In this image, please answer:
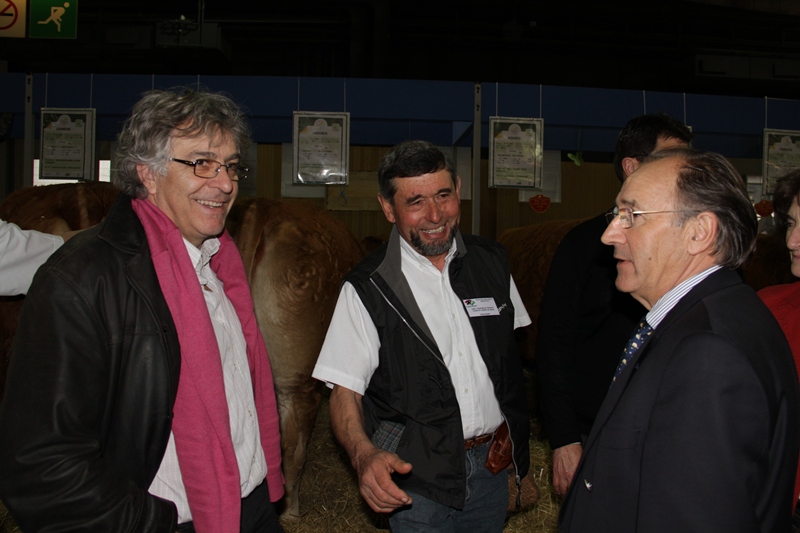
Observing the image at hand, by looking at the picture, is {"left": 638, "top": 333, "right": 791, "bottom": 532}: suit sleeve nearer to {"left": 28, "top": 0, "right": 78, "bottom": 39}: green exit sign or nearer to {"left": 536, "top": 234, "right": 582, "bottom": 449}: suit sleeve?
{"left": 536, "top": 234, "right": 582, "bottom": 449}: suit sleeve

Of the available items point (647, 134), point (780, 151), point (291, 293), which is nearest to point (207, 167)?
point (647, 134)

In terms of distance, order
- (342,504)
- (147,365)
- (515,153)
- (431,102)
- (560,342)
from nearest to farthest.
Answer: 1. (147,365)
2. (560,342)
3. (342,504)
4. (515,153)
5. (431,102)

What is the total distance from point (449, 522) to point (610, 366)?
2.72ft

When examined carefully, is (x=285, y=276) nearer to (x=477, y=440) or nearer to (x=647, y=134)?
(x=477, y=440)

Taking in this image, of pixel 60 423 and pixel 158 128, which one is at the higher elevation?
pixel 158 128

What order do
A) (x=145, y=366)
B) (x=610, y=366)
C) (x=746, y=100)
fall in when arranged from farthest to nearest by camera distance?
(x=746, y=100) → (x=610, y=366) → (x=145, y=366)

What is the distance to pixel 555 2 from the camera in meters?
11.5

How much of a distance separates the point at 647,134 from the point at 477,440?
1376 mm

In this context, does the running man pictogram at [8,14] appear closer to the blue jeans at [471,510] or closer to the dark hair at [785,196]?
the blue jeans at [471,510]

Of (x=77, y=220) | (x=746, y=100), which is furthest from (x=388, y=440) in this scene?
(x=746, y=100)

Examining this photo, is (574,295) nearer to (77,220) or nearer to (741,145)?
(77,220)

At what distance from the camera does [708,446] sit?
1040 mm

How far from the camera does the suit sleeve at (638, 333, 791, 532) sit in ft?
3.39

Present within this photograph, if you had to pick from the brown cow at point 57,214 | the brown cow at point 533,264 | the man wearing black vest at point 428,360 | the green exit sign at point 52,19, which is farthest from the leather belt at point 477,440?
the green exit sign at point 52,19
